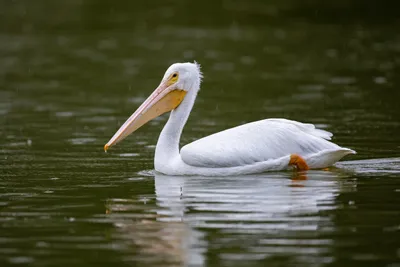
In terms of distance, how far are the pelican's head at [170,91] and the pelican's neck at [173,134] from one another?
0.06 meters

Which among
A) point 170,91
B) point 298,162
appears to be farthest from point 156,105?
point 298,162

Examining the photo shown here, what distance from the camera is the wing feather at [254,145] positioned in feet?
31.2

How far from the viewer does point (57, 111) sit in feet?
47.3

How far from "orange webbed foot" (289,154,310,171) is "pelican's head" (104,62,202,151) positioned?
4.09 feet

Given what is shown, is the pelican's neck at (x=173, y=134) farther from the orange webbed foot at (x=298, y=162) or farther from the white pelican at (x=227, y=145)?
the orange webbed foot at (x=298, y=162)

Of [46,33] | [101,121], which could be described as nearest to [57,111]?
[101,121]

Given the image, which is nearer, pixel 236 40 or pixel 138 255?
pixel 138 255

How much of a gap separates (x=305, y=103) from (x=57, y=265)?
8.83 m

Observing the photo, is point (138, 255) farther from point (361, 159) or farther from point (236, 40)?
point (236, 40)

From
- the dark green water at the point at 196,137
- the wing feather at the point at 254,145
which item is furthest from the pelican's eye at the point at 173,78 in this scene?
the dark green water at the point at 196,137


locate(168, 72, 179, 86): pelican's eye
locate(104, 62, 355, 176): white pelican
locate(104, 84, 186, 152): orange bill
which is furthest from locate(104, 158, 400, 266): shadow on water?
locate(168, 72, 179, 86): pelican's eye

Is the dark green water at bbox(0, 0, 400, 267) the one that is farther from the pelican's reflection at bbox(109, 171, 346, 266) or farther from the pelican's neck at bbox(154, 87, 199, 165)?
the pelican's neck at bbox(154, 87, 199, 165)

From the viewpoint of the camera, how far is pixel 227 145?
31.3 feet

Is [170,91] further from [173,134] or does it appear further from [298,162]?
[298,162]
